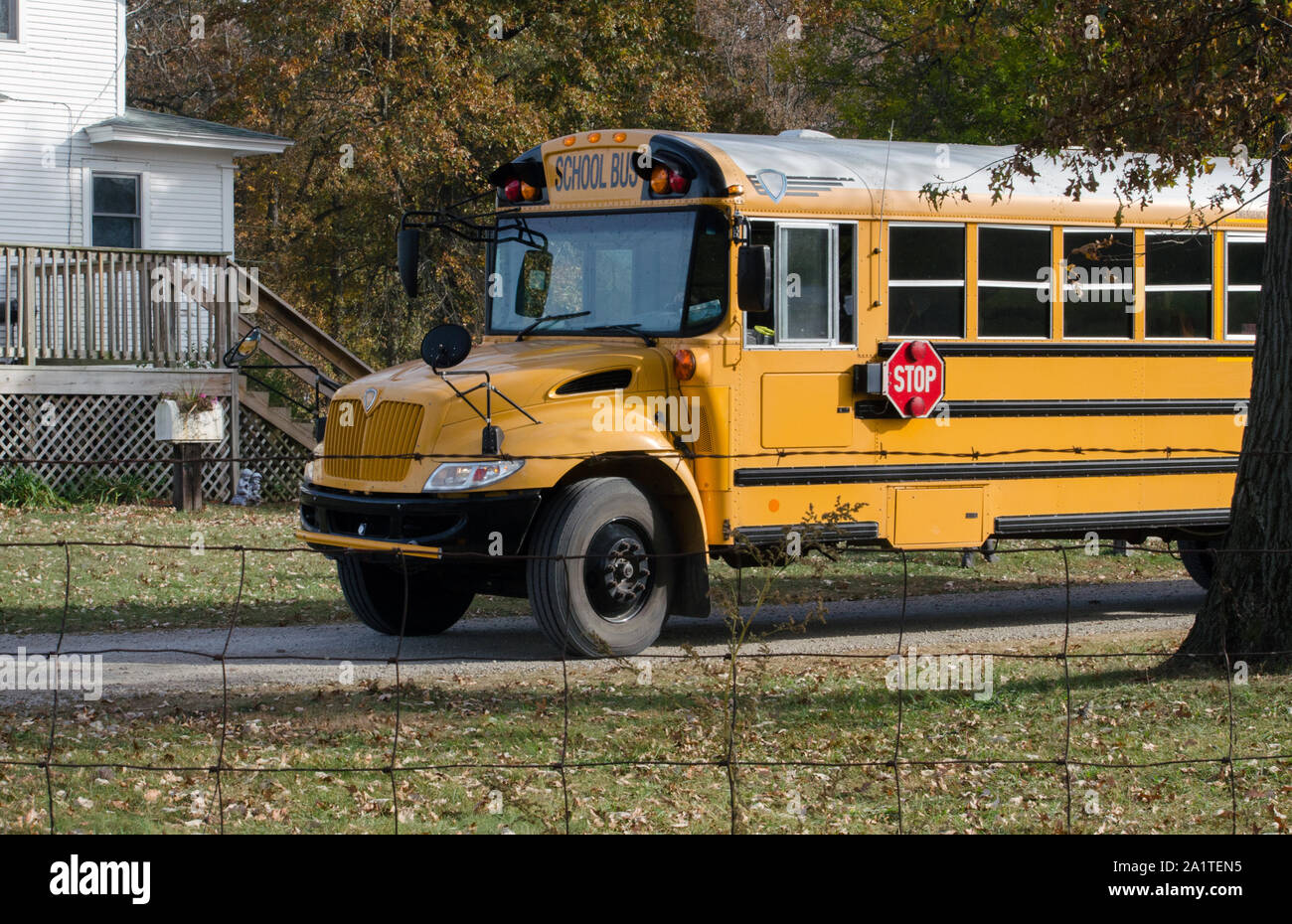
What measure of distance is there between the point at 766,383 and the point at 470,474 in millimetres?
1872

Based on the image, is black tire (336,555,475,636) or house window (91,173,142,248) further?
house window (91,173,142,248)

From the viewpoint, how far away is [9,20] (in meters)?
21.3

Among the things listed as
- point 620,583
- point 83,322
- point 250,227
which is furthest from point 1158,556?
point 250,227

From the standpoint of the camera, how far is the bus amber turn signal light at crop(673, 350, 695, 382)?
372 inches

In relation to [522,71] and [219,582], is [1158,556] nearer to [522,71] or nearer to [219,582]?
[219,582]

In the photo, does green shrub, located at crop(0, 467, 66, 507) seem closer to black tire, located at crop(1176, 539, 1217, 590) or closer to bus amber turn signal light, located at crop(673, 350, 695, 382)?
bus amber turn signal light, located at crop(673, 350, 695, 382)

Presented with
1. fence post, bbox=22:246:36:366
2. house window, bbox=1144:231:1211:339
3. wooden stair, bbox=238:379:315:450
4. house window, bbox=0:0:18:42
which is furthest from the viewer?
house window, bbox=0:0:18:42

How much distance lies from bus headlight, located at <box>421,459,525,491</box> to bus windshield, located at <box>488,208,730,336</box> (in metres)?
1.31

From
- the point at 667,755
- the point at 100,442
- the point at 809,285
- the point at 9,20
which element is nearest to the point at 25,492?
the point at 100,442

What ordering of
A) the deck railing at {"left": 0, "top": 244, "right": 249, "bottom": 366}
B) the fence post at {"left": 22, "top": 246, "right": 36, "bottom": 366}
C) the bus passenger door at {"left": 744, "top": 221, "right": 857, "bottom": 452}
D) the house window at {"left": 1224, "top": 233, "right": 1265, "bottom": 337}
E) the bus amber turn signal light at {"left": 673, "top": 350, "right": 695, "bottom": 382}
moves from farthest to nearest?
the deck railing at {"left": 0, "top": 244, "right": 249, "bottom": 366}
the fence post at {"left": 22, "top": 246, "right": 36, "bottom": 366}
the house window at {"left": 1224, "top": 233, "right": 1265, "bottom": 337}
the bus passenger door at {"left": 744, "top": 221, "right": 857, "bottom": 452}
the bus amber turn signal light at {"left": 673, "top": 350, "right": 695, "bottom": 382}

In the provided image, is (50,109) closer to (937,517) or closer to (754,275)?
(754,275)

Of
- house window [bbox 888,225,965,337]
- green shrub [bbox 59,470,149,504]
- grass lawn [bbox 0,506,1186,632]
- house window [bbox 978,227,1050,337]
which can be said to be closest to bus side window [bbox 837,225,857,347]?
house window [bbox 888,225,965,337]

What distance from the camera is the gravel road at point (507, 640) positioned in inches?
364

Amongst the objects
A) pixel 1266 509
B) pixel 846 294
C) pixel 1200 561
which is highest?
pixel 846 294
